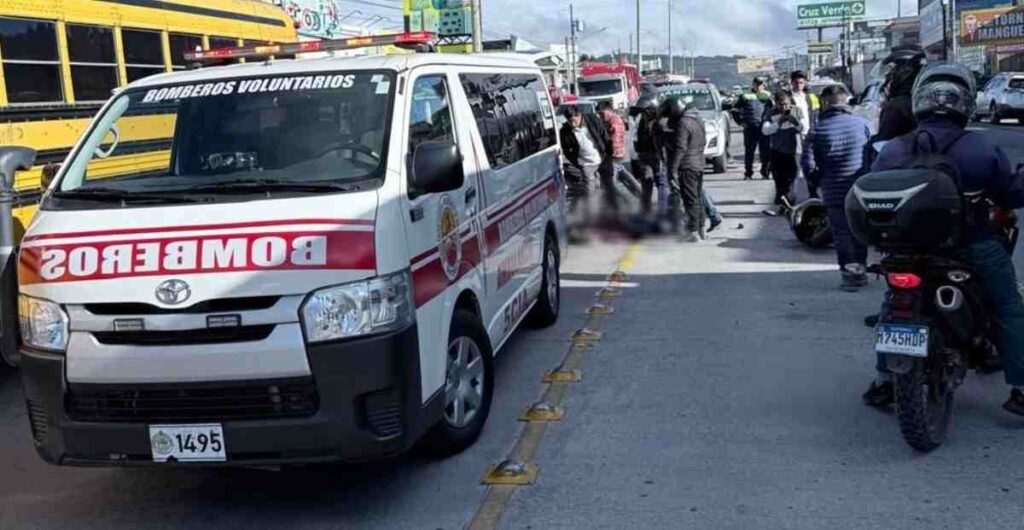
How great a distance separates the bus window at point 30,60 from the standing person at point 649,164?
279 inches

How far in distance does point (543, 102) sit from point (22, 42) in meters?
3.85

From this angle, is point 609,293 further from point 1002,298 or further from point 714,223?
point 1002,298

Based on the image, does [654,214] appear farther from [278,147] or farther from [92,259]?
[92,259]

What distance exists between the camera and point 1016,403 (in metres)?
5.51

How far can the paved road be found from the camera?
464 cm

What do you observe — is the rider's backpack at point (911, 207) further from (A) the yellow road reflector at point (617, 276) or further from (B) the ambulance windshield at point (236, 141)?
(A) the yellow road reflector at point (617, 276)

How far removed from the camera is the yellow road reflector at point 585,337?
306 inches

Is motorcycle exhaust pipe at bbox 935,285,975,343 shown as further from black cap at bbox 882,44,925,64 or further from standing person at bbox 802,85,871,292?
black cap at bbox 882,44,925,64

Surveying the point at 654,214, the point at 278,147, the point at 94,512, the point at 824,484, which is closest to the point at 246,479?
the point at 94,512

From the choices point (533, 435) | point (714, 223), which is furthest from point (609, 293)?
point (533, 435)

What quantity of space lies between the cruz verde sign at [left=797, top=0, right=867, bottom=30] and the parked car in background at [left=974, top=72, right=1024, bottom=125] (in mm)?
62910

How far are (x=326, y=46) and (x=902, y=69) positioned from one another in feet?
15.6

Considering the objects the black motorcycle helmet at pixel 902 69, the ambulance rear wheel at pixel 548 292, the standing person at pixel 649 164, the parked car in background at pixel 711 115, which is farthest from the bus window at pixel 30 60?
the parked car in background at pixel 711 115

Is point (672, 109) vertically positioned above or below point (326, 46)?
below
